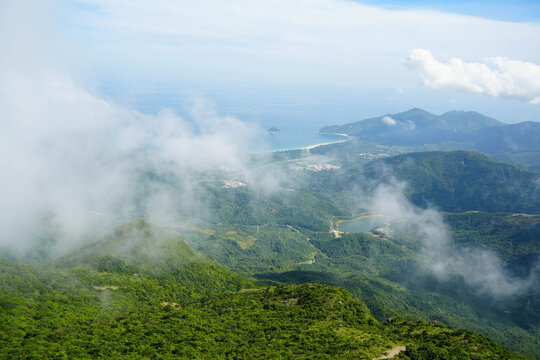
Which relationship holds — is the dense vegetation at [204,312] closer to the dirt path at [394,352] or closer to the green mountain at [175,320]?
the green mountain at [175,320]

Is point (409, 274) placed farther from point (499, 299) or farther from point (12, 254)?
point (12, 254)

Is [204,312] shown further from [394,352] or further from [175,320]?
[394,352]

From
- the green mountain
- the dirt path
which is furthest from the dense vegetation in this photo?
the dirt path

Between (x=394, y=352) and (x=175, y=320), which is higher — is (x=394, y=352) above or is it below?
above

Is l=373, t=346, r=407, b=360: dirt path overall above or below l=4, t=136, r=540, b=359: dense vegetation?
above

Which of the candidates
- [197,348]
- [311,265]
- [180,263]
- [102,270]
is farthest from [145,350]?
[311,265]

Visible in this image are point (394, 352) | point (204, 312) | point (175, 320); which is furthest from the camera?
point (204, 312)

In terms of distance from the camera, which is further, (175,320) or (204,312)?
(204,312)

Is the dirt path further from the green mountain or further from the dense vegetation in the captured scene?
the dense vegetation

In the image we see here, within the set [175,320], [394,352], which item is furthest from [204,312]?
[394,352]

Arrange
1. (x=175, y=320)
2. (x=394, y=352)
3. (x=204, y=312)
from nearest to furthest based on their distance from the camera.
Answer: (x=394, y=352), (x=175, y=320), (x=204, y=312)

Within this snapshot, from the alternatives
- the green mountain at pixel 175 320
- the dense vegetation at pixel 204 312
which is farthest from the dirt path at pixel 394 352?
the dense vegetation at pixel 204 312
